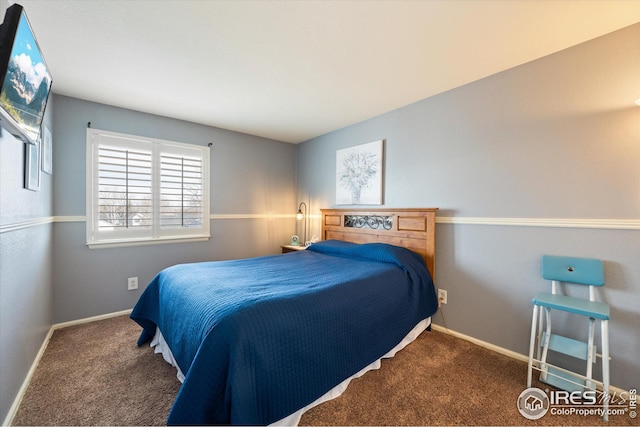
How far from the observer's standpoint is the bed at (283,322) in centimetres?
119

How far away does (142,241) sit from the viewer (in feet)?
9.96

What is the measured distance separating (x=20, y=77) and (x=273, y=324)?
1591mm

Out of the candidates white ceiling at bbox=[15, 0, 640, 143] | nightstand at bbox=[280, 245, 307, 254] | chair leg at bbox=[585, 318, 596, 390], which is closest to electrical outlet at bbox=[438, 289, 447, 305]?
chair leg at bbox=[585, 318, 596, 390]

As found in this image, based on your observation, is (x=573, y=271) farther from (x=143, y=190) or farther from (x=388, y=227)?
(x=143, y=190)

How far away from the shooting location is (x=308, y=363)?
4.66 ft

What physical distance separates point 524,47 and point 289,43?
1.68 metres

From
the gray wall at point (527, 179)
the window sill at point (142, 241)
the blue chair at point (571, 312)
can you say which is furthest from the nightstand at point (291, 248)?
the blue chair at point (571, 312)

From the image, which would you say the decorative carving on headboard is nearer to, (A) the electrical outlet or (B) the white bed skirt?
(A) the electrical outlet

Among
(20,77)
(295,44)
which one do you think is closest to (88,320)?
(20,77)

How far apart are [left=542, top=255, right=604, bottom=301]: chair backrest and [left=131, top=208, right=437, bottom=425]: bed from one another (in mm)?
866

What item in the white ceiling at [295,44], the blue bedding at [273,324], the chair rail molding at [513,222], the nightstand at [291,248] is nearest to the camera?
the blue bedding at [273,324]

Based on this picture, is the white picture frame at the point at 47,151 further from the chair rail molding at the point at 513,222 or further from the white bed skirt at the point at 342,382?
the white bed skirt at the point at 342,382

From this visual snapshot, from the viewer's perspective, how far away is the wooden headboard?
2.58m

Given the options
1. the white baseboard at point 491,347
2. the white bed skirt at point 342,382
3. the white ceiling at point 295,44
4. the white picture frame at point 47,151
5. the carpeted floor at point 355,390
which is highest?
the white ceiling at point 295,44
